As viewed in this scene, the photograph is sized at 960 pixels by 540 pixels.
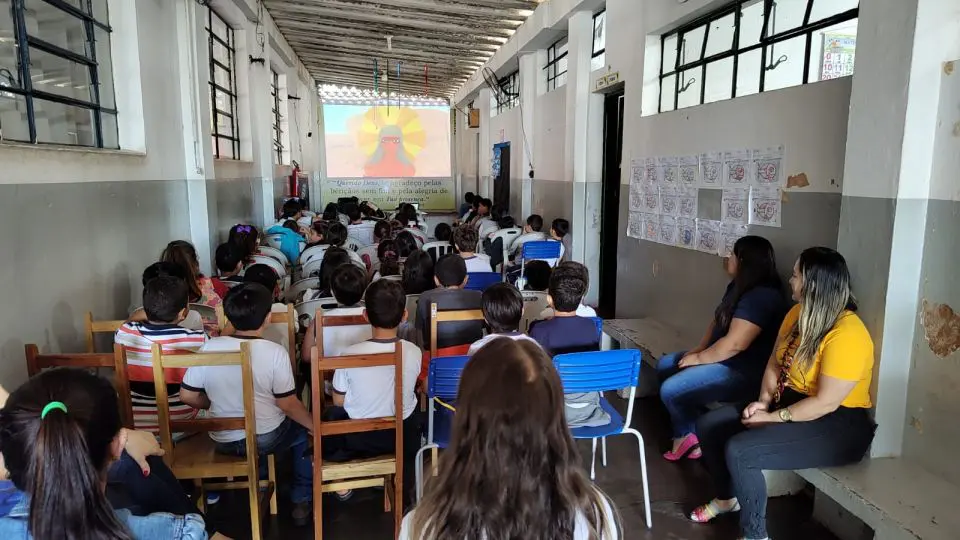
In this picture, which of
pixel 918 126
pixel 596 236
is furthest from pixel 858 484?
pixel 596 236

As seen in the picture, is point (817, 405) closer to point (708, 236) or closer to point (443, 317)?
point (443, 317)

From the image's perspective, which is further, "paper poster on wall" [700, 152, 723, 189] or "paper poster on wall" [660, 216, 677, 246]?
"paper poster on wall" [660, 216, 677, 246]

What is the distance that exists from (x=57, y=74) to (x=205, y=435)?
1.92m

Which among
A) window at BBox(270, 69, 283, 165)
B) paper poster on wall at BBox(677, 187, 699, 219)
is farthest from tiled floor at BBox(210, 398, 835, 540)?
window at BBox(270, 69, 283, 165)

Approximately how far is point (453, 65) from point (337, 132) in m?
3.53

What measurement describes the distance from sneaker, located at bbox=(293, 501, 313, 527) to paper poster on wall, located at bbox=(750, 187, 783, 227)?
7.88 feet

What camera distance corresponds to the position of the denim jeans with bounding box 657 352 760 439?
2594mm

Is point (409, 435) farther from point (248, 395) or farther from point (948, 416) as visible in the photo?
point (948, 416)

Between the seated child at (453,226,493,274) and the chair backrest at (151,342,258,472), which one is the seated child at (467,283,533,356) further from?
the seated child at (453,226,493,274)

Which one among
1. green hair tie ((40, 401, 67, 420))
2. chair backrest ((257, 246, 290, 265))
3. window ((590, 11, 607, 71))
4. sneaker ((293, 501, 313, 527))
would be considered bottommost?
sneaker ((293, 501, 313, 527))

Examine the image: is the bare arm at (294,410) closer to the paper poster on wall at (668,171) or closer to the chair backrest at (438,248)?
the paper poster on wall at (668,171)

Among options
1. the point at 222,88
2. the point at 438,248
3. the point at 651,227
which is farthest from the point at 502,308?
the point at 222,88

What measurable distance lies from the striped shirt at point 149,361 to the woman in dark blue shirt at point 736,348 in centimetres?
201

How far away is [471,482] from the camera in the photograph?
971 millimetres
